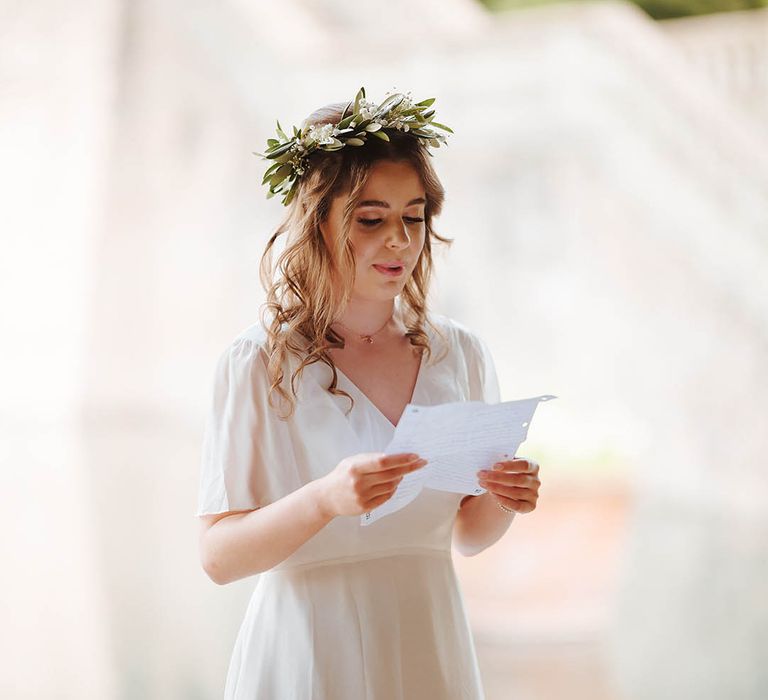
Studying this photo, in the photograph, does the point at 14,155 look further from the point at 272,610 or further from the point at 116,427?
the point at 272,610

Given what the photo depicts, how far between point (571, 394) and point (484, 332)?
0.55 m

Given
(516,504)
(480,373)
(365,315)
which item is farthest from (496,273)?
(516,504)

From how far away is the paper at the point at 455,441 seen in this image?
133 cm

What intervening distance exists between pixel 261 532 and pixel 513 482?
0.35 m

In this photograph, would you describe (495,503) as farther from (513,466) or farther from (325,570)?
(325,570)

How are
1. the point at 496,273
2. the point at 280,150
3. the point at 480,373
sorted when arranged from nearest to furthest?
1. the point at 280,150
2. the point at 480,373
3. the point at 496,273

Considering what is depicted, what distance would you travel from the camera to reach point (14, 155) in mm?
4750

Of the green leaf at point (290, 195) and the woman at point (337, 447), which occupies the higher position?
the green leaf at point (290, 195)

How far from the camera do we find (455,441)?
1.40 meters

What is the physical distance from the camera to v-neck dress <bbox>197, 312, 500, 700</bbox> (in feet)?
4.87

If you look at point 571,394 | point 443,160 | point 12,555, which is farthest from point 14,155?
point 571,394

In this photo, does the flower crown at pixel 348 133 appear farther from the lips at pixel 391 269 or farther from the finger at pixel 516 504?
the finger at pixel 516 504

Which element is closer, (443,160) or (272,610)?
(272,610)

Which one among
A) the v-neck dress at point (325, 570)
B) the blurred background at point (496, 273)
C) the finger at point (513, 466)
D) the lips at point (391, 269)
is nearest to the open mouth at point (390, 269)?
the lips at point (391, 269)
